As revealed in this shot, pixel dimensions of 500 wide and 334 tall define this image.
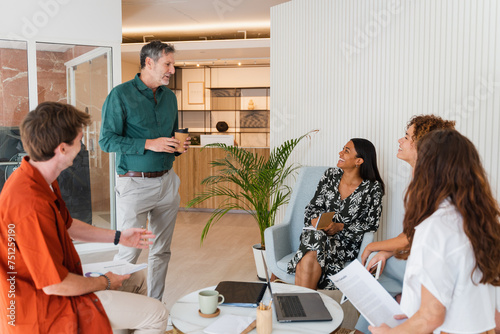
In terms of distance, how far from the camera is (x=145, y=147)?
2.57m

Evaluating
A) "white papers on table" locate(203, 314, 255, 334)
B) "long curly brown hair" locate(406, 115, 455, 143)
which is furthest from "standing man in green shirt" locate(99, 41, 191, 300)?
"long curly brown hair" locate(406, 115, 455, 143)

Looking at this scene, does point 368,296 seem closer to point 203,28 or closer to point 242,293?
point 242,293

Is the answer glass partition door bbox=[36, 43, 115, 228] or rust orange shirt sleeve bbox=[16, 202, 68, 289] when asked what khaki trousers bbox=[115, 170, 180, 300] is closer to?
rust orange shirt sleeve bbox=[16, 202, 68, 289]

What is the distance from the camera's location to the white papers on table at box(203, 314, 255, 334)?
1.62 metres

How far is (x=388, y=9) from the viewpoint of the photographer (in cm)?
317

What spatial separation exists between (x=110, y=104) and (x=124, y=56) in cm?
582

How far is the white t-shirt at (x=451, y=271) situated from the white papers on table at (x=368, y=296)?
0.26m

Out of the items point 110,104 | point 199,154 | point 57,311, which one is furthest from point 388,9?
→ point 199,154

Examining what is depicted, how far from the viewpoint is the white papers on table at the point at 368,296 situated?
4.92ft

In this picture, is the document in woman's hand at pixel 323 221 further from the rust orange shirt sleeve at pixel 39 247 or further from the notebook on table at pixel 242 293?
the rust orange shirt sleeve at pixel 39 247

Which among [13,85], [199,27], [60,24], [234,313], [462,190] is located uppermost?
[199,27]

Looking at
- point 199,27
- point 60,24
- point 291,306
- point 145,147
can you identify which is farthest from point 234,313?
point 199,27

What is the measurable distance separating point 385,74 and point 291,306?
6.74 feet

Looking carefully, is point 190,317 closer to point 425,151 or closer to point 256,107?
point 425,151
